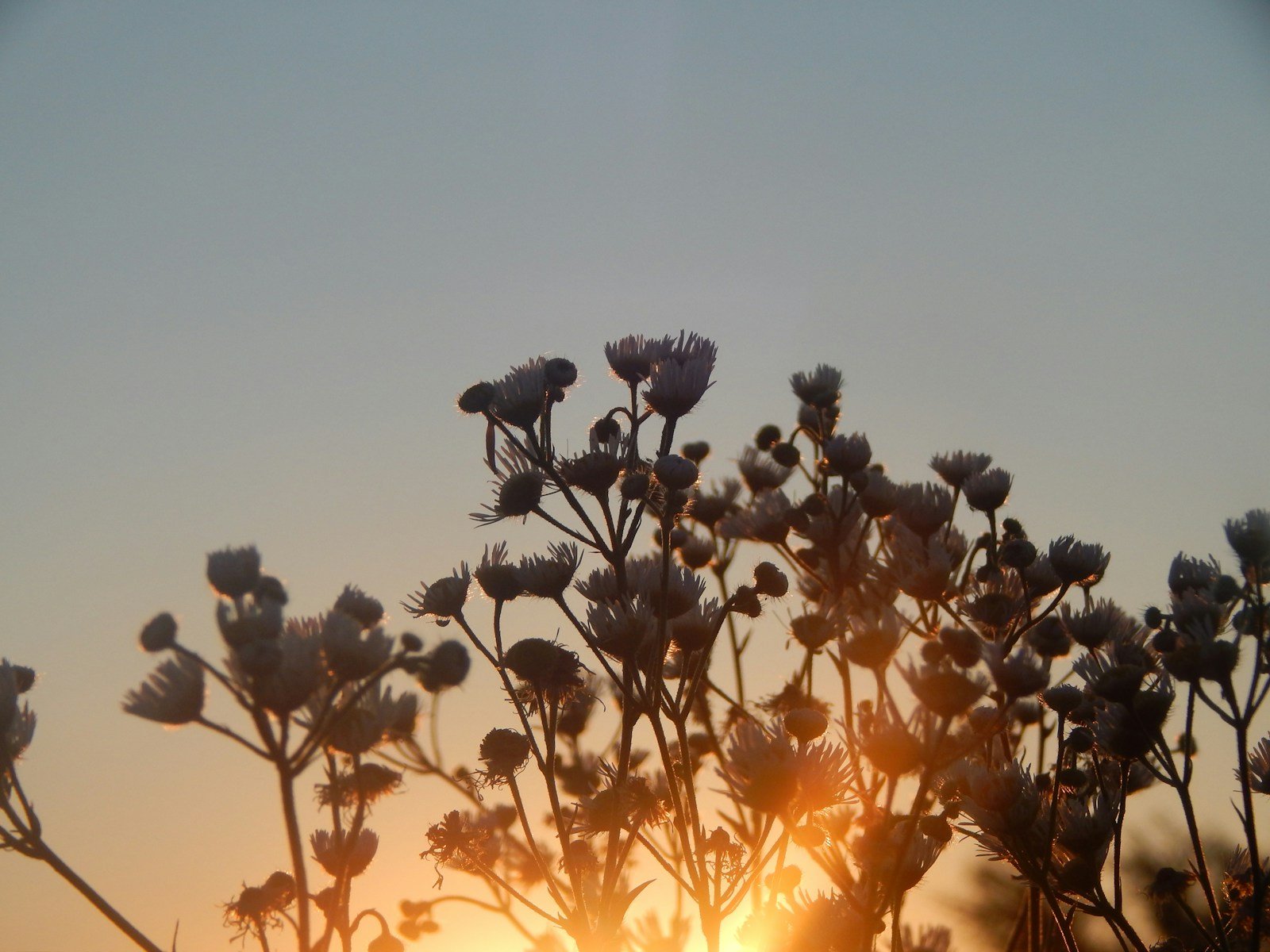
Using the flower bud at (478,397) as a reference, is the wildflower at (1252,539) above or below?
below

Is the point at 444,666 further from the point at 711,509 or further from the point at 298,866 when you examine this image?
the point at 711,509

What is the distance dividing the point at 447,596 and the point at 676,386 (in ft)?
3.03

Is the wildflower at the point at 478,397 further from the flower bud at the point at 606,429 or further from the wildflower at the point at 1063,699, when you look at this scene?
the wildflower at the point at 1063,699

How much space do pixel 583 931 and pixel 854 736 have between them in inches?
32.4


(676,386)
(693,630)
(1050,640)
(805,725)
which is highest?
(676,386)

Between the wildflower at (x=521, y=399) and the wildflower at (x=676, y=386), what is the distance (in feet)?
1.10

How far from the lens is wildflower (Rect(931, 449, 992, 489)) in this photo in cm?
420

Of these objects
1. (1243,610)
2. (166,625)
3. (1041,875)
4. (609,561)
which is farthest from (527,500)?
(1243,610)

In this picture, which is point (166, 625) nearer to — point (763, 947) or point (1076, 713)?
point (763, 947)

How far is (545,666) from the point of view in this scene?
3.06m

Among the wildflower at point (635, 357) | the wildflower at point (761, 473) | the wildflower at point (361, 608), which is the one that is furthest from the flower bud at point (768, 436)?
the wildflower at point (361, 608)

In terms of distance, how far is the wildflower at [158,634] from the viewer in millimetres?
2137

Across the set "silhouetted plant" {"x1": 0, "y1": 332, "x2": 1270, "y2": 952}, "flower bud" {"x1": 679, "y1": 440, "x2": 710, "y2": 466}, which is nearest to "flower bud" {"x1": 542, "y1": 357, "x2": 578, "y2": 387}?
"silhouetted plant" {"x1": 0, "y1": 332, "x2": 1270, "y2": 952}

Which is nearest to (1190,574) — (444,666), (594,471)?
(594,471)
